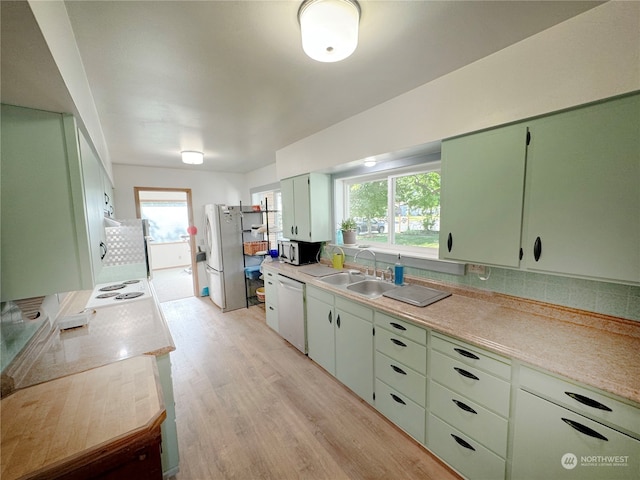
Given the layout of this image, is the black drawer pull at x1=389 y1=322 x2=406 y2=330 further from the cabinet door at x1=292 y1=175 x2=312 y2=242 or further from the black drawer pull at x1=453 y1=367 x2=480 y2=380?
the cabinet door at x1=292 y1=175 x2=312 y2=242

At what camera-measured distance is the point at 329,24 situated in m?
1.03

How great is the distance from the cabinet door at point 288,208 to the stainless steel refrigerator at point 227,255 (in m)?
1.20

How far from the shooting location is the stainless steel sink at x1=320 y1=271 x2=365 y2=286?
262 centimetres

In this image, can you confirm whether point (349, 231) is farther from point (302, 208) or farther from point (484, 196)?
point (484, 196)

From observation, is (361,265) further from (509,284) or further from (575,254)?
(575,254)

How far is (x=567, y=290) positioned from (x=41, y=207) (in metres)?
2.61

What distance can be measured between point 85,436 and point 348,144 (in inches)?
96.5

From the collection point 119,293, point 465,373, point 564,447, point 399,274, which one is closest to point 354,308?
point 399,274

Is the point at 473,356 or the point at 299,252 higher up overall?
the point at 299,252

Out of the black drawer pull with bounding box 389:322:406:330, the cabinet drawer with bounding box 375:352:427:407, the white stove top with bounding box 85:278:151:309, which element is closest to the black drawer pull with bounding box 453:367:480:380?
the cabinet drawer with bounding box 375:352:427:407

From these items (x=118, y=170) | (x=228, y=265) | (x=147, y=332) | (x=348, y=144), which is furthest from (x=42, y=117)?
(x=118, y=170)

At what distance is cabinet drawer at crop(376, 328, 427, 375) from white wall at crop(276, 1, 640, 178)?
4.60ft

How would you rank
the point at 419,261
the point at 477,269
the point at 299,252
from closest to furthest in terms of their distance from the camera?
the point at 477,269, the point at 419,261, the point at 299,252

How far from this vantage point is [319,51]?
44.0 inches
